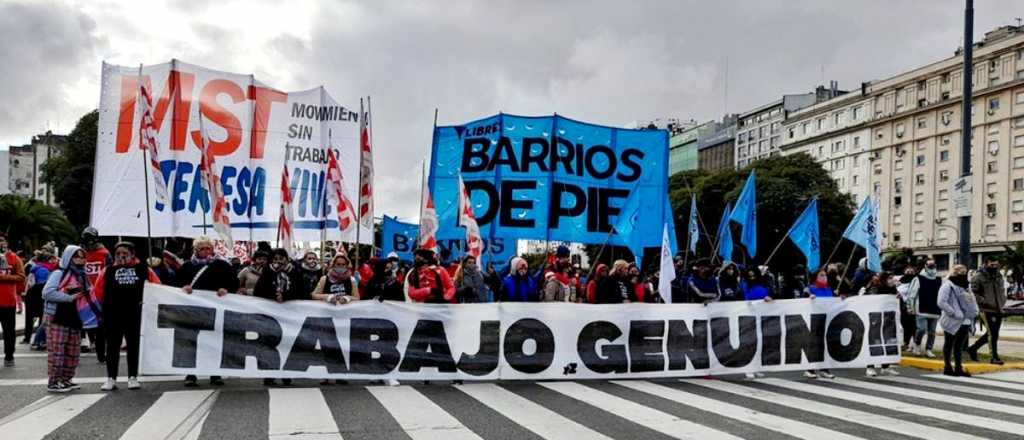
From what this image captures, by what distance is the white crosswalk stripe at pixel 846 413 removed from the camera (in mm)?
7588

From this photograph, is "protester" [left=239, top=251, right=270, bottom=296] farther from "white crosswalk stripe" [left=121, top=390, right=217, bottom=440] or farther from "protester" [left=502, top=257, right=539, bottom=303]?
"protester" [left=502, top=257, right=539, bottom=303]

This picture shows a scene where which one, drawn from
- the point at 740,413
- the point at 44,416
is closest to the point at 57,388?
the point at 44,416

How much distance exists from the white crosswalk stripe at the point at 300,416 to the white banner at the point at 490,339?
797 mm

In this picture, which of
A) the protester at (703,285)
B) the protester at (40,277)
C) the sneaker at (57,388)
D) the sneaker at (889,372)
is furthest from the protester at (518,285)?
the protester at (40,277)

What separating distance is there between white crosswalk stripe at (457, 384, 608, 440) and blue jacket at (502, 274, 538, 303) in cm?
220

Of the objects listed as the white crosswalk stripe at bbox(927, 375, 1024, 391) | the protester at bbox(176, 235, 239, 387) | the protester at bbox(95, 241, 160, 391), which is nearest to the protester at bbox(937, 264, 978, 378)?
the white crosswalk stripe at bbox(927, 375, 1024, 391)

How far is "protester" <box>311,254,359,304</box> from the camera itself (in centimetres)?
1109

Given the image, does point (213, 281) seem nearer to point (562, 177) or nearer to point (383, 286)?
point (383, 286)

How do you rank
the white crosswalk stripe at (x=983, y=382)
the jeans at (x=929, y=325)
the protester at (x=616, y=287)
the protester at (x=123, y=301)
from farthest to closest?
the jeans at (x=929, y=325) → the protester at (x=616, y=287) → the white crosswalk stripe at (x=983, y=382) → the protester at (x=123, y=301)

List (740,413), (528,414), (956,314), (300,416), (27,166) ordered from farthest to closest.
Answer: (27,166)
(956,314)
(740,413)
(528,414)
(300,416)

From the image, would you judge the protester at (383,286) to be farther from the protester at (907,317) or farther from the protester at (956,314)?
the protester at (907,317)

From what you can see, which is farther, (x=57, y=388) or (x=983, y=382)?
(x=983, y=382)

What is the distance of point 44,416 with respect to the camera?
25.8 ft

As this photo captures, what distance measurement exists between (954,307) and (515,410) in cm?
755
